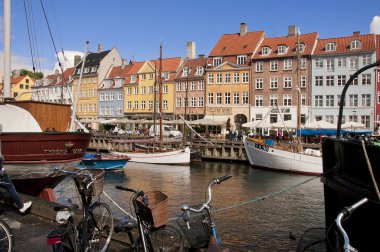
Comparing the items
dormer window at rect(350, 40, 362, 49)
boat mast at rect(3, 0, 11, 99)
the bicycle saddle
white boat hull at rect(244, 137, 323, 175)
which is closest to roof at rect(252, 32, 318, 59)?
dormer window at rect(350, 40, 362, 49)

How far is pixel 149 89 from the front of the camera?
67.1 meters

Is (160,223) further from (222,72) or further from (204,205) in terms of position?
(222,72)

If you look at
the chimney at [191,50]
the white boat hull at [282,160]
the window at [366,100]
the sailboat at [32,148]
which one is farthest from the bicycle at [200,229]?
the chimney at [191,50]

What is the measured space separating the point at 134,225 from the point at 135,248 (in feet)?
0.88

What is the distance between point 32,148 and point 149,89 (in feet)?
185

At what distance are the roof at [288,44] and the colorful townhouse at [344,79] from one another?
1259 millimetres

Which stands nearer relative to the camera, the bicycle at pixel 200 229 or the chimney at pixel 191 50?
the bicycle at pixel 200 229

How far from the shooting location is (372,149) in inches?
155

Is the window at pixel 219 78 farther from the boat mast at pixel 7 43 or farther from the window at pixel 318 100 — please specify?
the boat mast at pixel 7 43

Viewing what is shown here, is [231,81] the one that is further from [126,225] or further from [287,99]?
[126,225]

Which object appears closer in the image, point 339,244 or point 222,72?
point 339,244

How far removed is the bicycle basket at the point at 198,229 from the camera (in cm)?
480

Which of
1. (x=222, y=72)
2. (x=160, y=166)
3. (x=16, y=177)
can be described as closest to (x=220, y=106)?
(x=222, y=72)

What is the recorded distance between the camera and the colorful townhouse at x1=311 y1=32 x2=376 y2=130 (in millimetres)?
48062
